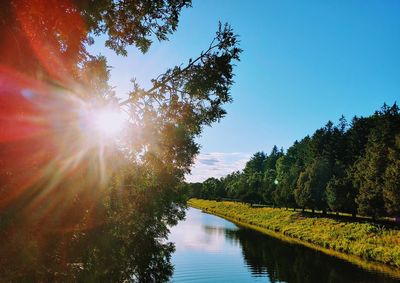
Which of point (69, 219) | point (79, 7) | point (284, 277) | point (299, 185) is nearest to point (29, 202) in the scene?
point (69, 219)

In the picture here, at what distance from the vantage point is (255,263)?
40.3 meters

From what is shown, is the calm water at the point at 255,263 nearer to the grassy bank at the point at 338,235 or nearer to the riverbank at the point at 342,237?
the riverbank at the point at 342,237

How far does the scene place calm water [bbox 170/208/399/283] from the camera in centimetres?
3391

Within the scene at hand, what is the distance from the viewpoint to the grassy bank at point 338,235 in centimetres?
4222

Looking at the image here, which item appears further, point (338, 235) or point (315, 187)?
point (315, 187)

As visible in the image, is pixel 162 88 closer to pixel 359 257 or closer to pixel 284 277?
pixel 284 277

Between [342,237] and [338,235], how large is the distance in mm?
1536

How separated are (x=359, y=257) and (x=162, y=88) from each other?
41410 millimetres

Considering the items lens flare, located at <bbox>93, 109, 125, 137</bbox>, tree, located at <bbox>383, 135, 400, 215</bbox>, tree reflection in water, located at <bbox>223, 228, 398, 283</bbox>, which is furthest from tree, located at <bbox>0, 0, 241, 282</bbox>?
tree, located at <bbox>383, 135, 400, 215</bbox>

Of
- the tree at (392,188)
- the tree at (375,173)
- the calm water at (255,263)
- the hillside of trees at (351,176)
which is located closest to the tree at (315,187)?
the hillside of trees at (351,176)

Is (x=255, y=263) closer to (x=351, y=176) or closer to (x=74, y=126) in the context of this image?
(x=351, y=176)

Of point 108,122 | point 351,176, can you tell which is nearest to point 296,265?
point 351,176

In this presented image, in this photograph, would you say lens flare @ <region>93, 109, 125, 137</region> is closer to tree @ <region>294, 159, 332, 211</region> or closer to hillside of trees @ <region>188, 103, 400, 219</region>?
hillside of trees @ <region>188, 103, 400, 219</region>

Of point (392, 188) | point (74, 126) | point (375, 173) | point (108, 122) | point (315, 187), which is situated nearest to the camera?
point (74, 126)
